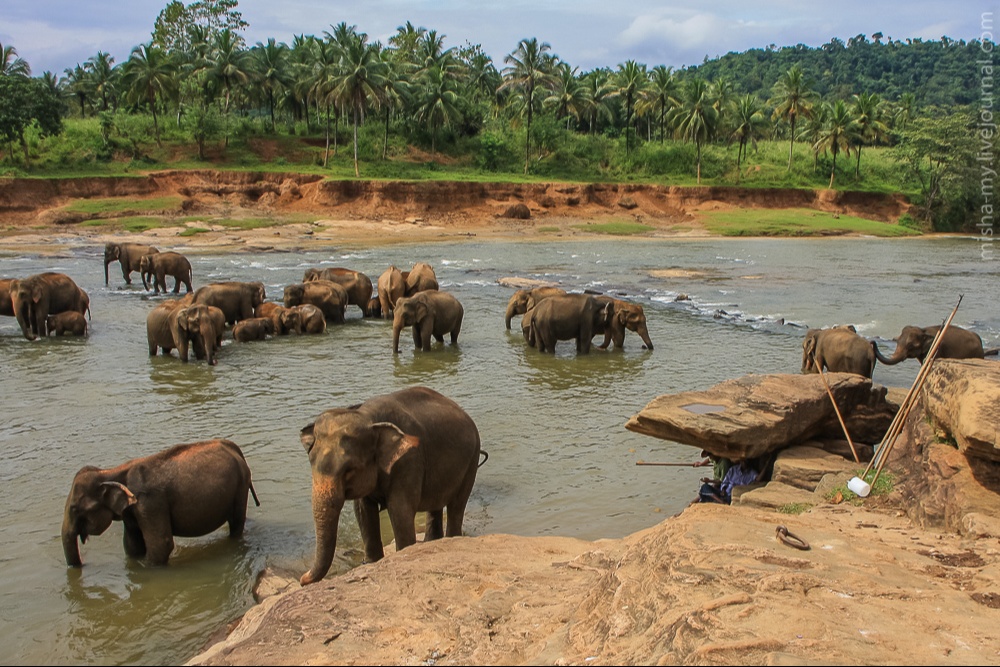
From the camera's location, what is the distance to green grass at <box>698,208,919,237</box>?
5172 centimetres

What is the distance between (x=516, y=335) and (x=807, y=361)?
22.8ft

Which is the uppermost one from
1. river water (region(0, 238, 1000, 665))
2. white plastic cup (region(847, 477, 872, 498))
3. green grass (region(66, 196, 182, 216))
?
green grass (region(66, 196, 182, 216))

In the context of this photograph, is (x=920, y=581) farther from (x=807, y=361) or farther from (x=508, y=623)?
(x=807, y=361)

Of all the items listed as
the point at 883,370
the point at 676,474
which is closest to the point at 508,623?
the point at 676,474

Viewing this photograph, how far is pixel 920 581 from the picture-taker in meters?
5.04

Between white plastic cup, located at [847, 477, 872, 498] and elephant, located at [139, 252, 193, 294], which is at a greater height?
elephant, located at [139, 252, 193, 294]

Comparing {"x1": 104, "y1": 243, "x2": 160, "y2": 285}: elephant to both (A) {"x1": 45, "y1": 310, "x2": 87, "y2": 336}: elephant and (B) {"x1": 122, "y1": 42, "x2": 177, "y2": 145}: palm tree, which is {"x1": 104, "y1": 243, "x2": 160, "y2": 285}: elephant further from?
(B) {"x1": 122, "y1": 42, "x2": 177, "y2": 145}: palm tree

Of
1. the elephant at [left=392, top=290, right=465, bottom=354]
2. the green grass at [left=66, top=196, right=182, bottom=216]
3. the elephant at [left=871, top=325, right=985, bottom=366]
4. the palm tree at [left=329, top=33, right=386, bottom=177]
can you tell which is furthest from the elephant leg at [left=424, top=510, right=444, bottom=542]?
the palm tree at [left=329, top=33, right=386, bottom=177]

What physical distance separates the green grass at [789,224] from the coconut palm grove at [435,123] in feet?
16.3

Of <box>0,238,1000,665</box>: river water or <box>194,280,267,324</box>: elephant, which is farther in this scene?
<box>194,280,267,324</box>: elephant

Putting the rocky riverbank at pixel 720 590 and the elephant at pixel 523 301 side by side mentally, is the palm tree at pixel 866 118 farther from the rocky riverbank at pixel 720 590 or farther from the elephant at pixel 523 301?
the rocky riverbank at pixel 720 590

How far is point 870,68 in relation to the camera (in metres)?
154

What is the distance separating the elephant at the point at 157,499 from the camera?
22.9 ft

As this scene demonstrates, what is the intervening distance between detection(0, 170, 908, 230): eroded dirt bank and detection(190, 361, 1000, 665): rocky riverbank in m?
43.0
